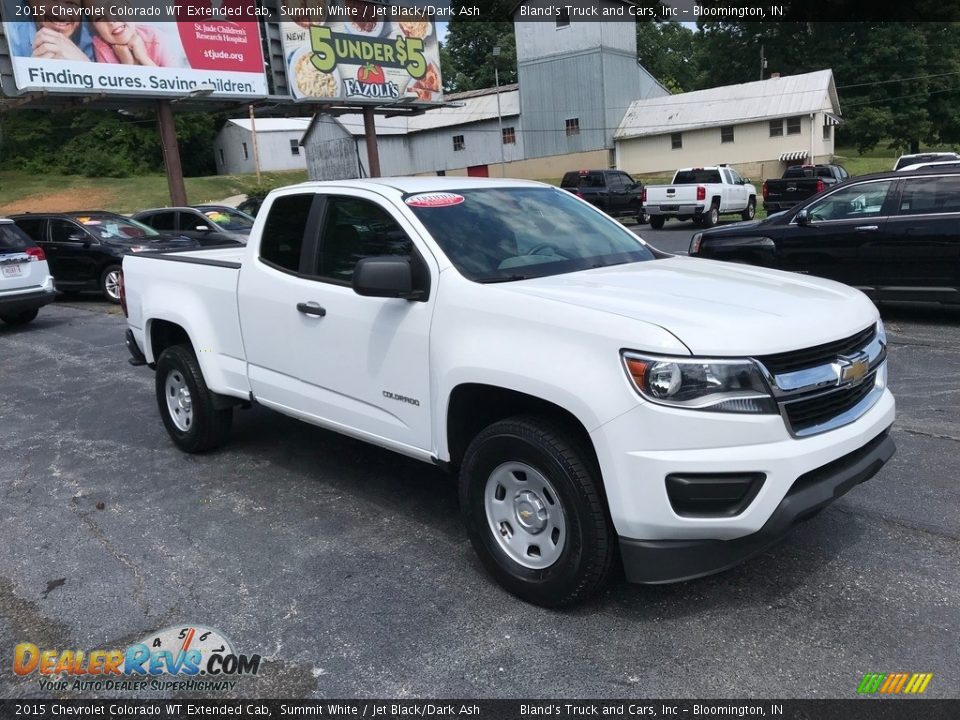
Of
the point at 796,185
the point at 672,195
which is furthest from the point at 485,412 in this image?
the point at 796,185

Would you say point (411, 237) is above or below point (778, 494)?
above

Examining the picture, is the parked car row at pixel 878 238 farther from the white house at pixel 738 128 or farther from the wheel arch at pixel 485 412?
the white house at pixel 738 128

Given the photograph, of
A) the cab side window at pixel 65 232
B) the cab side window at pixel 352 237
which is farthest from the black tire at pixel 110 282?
the cab side window at pixel 352 237

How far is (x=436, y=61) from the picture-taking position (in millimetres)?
29859

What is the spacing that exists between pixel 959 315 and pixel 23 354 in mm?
11325

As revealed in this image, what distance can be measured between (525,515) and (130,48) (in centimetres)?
2145

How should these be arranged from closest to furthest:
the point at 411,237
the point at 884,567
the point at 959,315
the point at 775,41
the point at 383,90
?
the point at 884,567 → the point at 411,237 → the point at 959,315 → the point at 383,90 → the point at 775,41

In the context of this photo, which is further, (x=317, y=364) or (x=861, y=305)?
(x=317, y=364)

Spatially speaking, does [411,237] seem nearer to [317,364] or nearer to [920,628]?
[317,364]

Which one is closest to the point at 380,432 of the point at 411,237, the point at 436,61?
the point at 411,237

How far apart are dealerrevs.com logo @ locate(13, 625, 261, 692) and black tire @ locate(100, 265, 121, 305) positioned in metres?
11.7

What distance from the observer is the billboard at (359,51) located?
25.2 m

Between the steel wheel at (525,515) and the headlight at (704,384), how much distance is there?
A: 628mm

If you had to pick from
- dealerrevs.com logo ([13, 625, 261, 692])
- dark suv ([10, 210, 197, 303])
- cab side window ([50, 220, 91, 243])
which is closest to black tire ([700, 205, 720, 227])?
dark suv ([10, 210, 197, 303])
